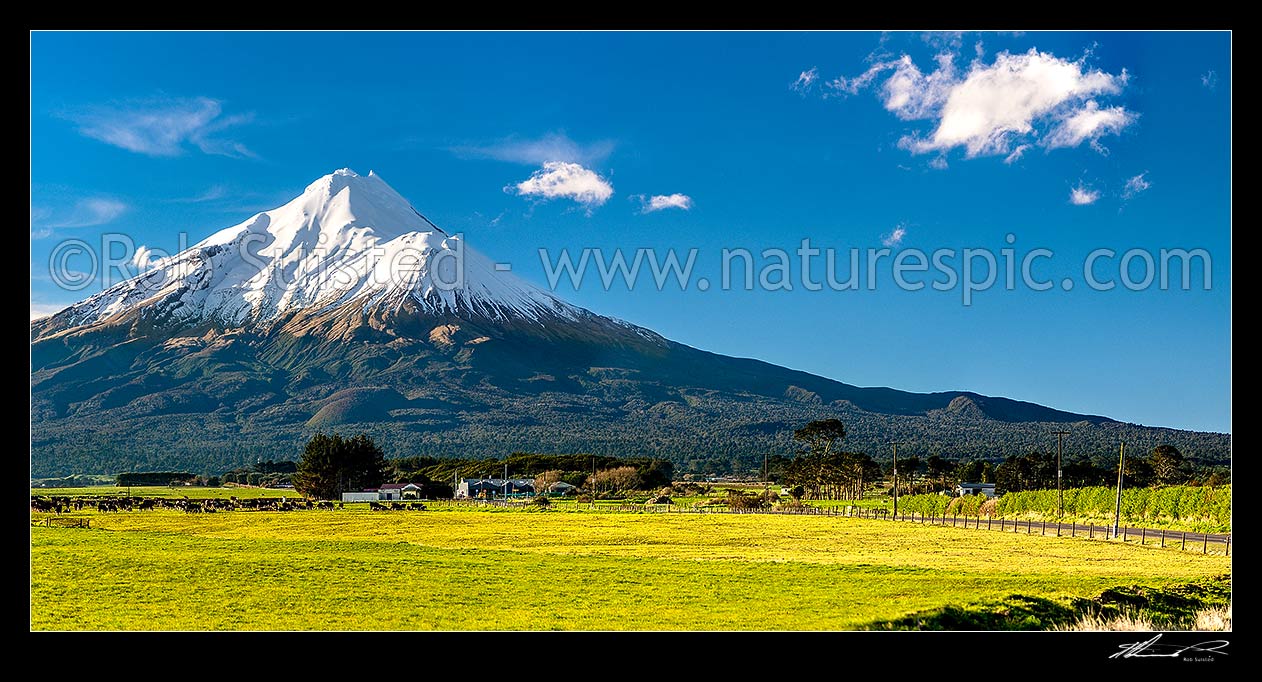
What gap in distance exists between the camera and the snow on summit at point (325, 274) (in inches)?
5630

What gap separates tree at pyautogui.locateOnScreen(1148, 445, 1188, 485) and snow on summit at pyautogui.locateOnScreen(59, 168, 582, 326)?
93.9 m

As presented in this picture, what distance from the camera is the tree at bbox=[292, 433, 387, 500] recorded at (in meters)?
56.2

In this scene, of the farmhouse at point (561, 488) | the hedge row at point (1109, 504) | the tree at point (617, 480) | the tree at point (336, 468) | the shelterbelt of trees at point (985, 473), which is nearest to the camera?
the hedge row at point (1109, 504)

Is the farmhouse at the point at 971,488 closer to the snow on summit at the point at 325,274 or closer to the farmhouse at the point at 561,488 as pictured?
the farmhouse at the point at 561,488

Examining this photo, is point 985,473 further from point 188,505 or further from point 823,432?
point 188,505

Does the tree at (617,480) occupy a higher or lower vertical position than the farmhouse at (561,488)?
higher

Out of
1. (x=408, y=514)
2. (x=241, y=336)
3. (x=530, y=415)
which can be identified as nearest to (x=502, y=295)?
(x=241, y=336)

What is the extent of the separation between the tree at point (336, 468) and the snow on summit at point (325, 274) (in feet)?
263

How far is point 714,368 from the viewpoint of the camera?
12812 cm

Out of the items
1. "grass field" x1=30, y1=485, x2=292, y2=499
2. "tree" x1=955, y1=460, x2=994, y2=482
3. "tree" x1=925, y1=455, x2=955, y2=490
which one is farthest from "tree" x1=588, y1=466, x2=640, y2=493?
"tree" x1=955, y1=460, x2=994, y2=482

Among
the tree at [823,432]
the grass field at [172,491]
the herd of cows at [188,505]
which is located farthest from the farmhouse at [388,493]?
the tree at [823,432]
